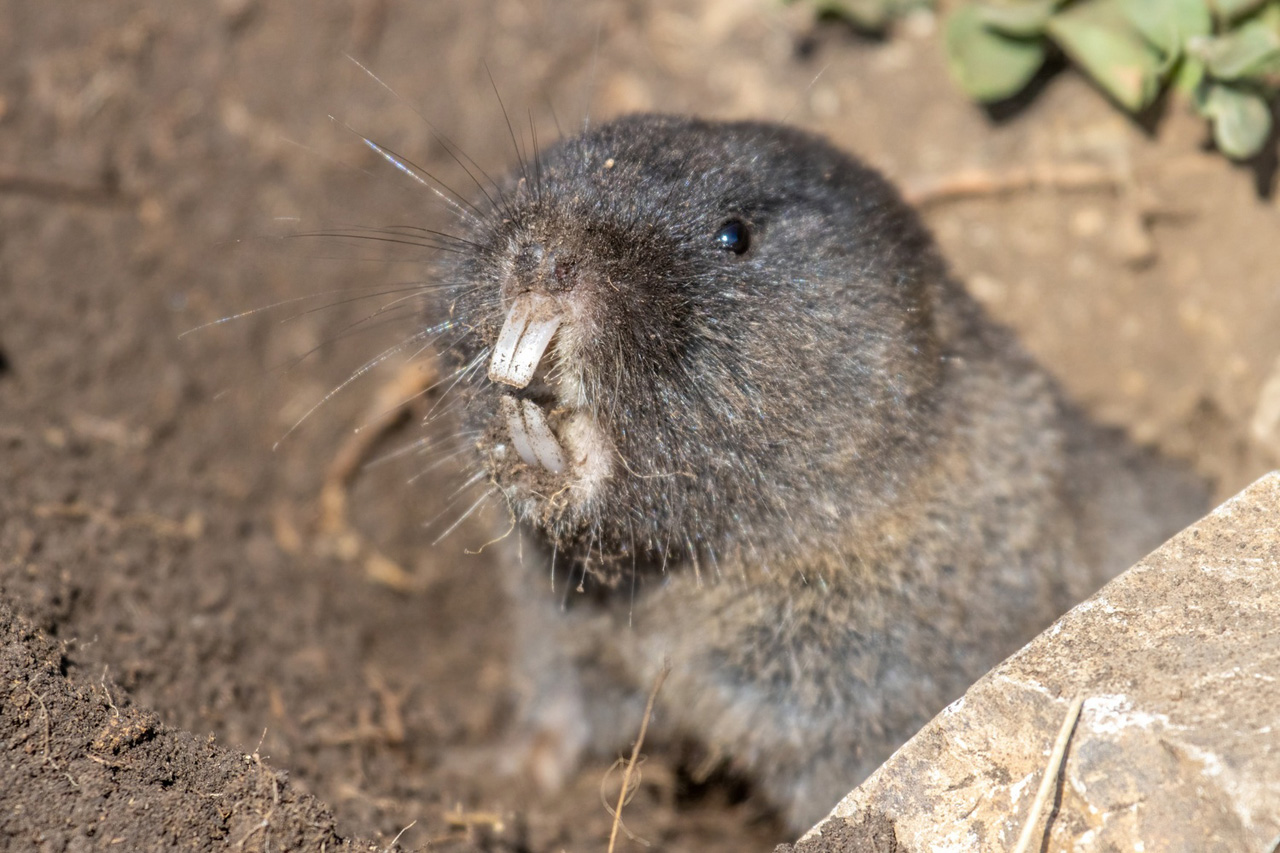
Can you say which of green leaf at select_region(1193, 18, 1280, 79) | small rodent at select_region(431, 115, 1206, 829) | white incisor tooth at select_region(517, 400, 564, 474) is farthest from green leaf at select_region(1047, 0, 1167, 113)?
white incisor tooth at select_region(517, 400, 564, 474)

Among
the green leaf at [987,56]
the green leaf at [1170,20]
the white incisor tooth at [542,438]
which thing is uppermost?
the green leaf at [1170,20]

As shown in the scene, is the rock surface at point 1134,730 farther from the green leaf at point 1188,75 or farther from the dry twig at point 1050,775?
the green leaf at point 1188,75

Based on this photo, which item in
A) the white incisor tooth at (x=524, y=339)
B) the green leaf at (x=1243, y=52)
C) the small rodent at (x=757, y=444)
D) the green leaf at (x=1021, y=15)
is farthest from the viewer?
the green leaf at (x=1021, y=15)

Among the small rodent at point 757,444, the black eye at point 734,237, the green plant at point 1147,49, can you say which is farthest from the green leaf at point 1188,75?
the black eye at point 734,237

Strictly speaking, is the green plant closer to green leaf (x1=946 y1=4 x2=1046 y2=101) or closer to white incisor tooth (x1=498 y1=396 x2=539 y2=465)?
green leaf (x1=946 y1=4 x2=1046 y2=101)

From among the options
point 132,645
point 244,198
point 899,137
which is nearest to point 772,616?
point 132,645

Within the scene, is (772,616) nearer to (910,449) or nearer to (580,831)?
(910,449)
